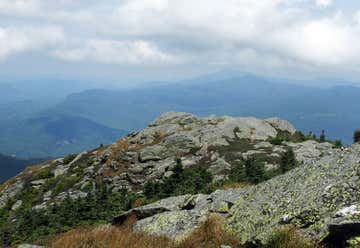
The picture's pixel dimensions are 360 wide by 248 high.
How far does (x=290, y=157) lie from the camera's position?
25.3 m

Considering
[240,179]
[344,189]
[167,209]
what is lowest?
[240,179]

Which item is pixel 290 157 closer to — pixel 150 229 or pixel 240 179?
pixel 240 179

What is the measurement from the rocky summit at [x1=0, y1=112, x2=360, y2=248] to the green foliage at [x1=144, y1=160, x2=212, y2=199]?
2.95 ft

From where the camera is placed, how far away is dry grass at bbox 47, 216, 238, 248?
10.0 m

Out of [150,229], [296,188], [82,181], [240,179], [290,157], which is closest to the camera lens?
[296,188]

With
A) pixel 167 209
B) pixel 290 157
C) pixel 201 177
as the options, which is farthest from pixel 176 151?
pixel 167 209

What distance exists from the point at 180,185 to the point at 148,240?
15.9m

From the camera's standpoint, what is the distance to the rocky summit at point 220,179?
959cm

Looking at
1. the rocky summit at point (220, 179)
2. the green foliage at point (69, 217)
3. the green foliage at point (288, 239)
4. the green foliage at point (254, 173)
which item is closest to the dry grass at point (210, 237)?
the rocky summit at point (220, 179)

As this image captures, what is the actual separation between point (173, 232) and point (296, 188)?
3.83 m

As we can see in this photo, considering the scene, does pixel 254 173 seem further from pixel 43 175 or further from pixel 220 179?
pixel 43 175

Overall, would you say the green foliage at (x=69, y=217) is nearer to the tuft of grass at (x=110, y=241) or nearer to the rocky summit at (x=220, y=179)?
the rocky summit at (x=220, y=179)

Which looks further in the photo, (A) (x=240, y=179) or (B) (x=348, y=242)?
(A) (x=240, y=179)

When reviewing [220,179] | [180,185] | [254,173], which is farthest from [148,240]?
[220,179]
